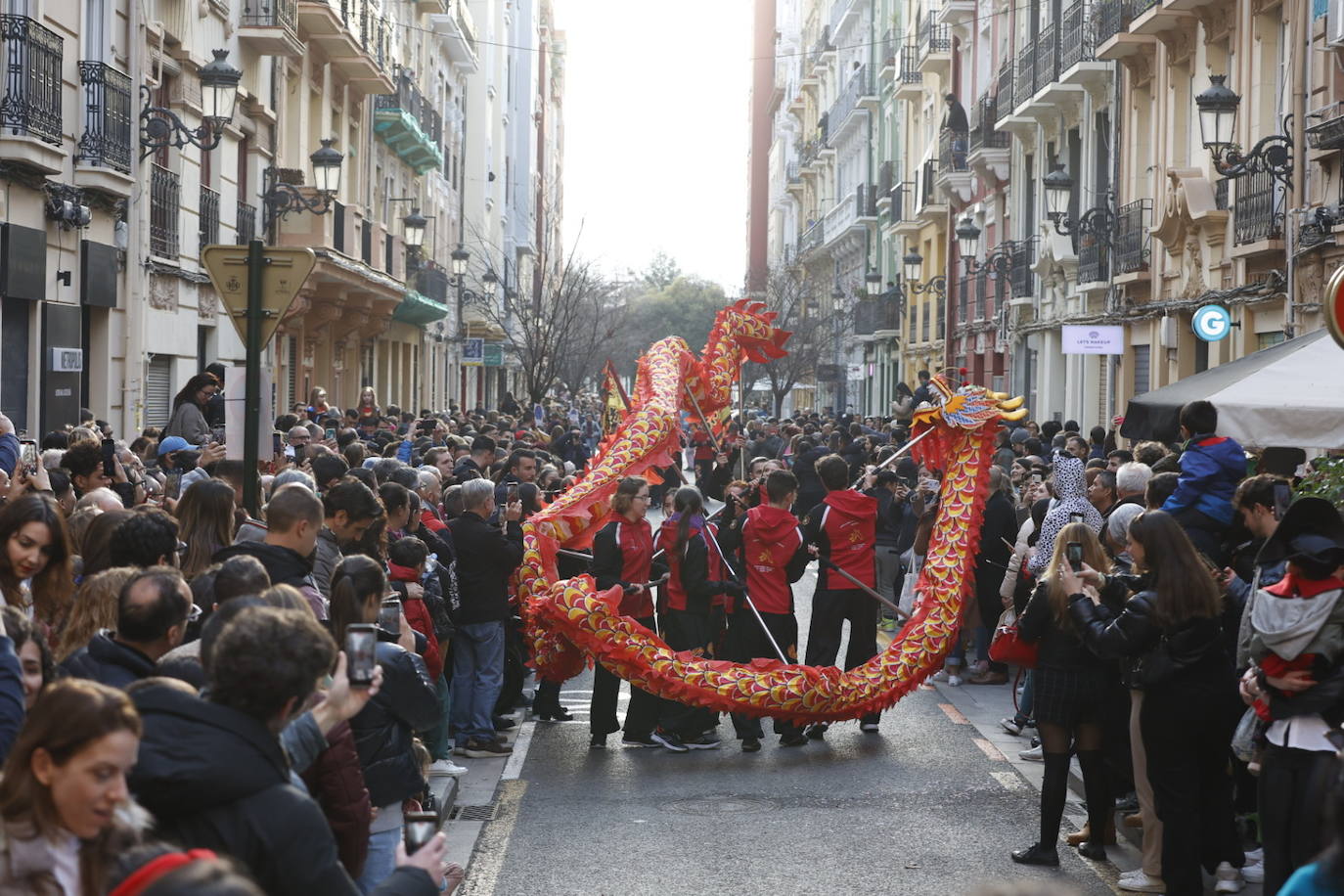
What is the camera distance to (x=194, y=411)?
1332 cm

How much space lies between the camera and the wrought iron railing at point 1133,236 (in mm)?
25016

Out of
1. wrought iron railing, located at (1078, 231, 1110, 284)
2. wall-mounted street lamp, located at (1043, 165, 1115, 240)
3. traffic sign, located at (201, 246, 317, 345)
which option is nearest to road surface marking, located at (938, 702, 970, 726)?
traffic sign, located at (201, 246, 317, 345)

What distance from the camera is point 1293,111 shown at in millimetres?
18359

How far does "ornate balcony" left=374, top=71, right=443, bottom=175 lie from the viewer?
36.1 metres

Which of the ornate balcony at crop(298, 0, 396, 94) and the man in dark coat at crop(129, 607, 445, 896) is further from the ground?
the ornate balcony at crop(298, 0, 396, 94)

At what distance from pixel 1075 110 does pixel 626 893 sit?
25147 mm

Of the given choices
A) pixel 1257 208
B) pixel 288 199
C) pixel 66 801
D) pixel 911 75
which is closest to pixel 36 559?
pixel 66 801

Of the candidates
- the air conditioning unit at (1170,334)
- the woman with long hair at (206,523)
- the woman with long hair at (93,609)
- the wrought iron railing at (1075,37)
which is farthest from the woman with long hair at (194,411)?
the wrought iron railing at (1075,37)

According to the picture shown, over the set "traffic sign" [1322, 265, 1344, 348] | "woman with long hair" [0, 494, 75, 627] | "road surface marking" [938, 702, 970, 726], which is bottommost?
"road surface marking" [938, 702, 970, 726]

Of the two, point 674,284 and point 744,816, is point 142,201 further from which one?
point 674,284

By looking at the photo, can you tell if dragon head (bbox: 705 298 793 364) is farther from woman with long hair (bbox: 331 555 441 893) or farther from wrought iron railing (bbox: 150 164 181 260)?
wrought iron railing (bbox: 150 164 181 260)

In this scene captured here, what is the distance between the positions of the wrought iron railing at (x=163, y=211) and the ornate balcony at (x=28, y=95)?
11.3ft

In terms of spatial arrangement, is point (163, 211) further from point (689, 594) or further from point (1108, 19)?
point (1108, 19)

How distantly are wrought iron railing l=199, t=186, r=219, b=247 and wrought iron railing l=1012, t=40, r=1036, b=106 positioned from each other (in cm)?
1563
